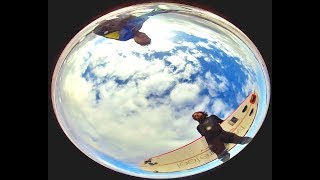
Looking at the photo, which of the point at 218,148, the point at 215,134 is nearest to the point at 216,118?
the point at 215,134

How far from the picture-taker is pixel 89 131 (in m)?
6.30

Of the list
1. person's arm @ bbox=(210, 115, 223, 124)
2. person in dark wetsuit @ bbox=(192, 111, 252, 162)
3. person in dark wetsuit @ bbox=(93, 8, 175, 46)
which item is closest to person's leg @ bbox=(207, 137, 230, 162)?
person in dark wetsuit @ bbox=(192, 111, 252, 162)

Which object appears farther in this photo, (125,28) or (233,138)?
(233,138)

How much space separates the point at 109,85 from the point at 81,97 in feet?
0.83

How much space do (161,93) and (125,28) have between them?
637 millimetres

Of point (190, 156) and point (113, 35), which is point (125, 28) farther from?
point (190, 156)

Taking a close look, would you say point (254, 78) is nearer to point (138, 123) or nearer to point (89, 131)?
point (138, 123)

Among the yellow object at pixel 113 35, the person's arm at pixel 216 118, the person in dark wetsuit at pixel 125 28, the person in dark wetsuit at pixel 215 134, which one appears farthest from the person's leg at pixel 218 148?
the yellow object at pixel 113 35

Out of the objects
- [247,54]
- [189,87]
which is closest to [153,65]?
[189,87]

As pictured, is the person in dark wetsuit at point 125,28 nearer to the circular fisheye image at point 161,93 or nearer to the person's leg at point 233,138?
the circular fisheye image at point 161,93

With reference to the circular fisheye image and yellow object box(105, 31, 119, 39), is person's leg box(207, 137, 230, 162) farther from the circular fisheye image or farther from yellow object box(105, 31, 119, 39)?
yellow object box(105, 31, 119, 39)

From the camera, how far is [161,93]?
6.23 meters

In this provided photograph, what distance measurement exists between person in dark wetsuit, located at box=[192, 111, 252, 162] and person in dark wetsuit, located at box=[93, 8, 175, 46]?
823 millimetres

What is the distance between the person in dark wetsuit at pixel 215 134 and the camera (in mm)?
6277
